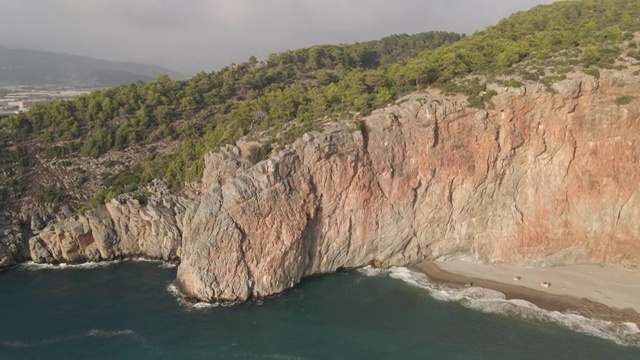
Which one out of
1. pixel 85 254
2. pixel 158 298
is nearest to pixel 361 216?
pixel 158 298

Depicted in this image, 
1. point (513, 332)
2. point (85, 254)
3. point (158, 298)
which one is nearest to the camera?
point (513, 332)

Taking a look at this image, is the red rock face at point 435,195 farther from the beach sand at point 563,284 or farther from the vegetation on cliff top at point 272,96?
the vegetation on cliff top at point 272,96

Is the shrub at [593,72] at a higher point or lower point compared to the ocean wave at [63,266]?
higher

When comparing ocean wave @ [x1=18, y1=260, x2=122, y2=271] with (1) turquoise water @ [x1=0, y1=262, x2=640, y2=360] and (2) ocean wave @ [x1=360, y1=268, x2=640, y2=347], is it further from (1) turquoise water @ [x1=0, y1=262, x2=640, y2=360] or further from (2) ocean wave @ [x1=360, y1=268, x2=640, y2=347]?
(2) ocean wave @ [x1=360, y1=268, x2=640, y2=347]

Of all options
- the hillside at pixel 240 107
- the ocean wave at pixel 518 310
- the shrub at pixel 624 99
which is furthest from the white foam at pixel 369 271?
the shrub at pixel 624 99

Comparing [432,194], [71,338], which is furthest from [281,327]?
[432,194]

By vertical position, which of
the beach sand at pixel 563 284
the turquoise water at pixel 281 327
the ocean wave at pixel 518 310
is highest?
the beach sand at pixel 563 284

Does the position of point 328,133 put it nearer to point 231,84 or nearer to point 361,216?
point 361,216

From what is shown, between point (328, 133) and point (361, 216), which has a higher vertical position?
point (328, 133)
